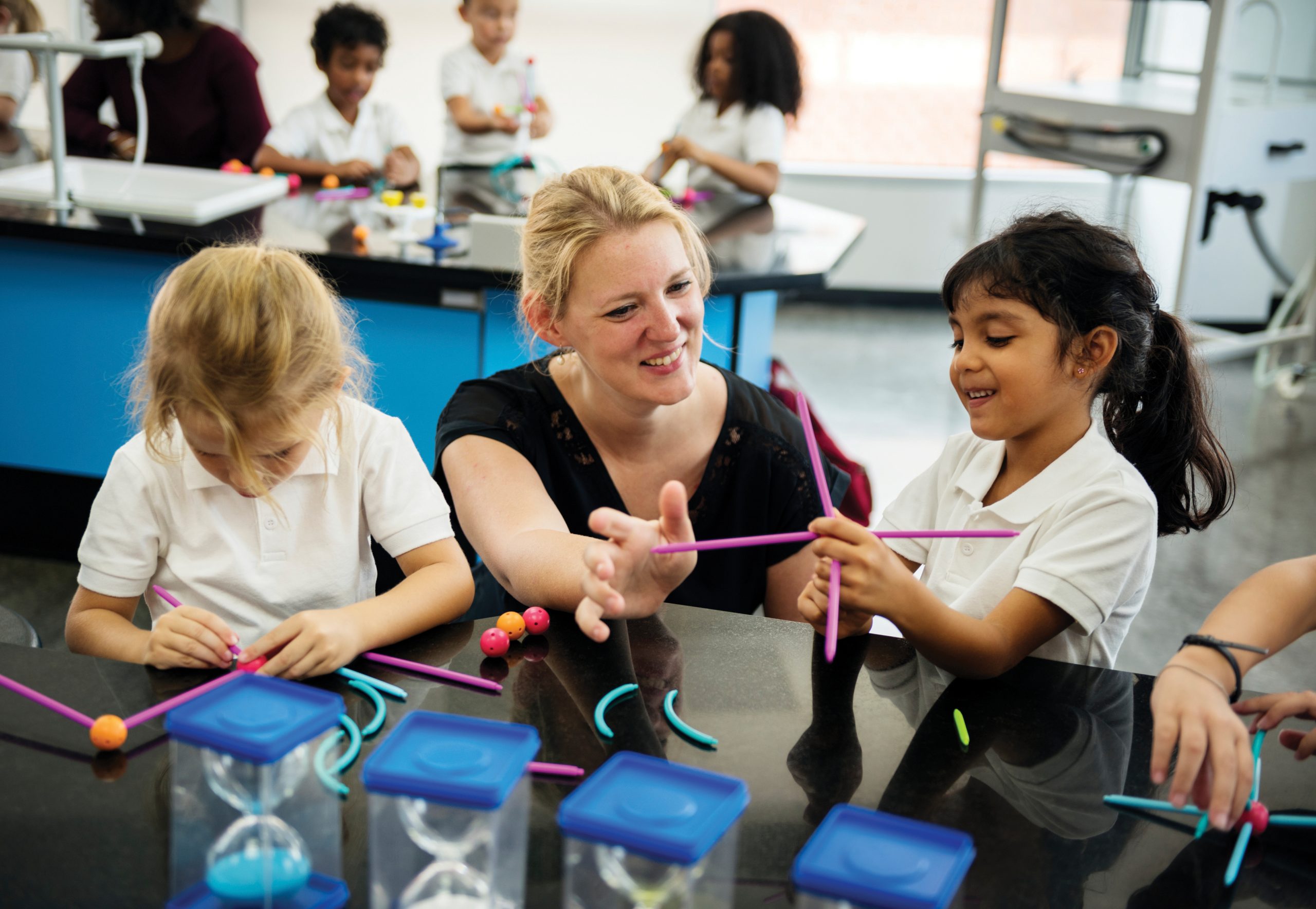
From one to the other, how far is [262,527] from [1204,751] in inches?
38.4

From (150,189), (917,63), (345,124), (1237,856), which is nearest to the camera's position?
(1237,856)

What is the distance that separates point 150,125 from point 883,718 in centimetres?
362

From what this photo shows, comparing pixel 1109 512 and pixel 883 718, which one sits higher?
pixel 1109 512

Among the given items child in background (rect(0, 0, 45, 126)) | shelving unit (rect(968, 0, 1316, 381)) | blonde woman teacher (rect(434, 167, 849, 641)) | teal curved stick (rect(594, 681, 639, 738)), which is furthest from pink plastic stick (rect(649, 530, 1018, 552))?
child in background (rect(0, 0, 45, 126))

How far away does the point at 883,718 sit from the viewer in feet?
3.52

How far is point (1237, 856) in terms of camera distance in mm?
887

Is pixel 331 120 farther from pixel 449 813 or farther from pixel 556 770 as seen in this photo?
pixel 449 813

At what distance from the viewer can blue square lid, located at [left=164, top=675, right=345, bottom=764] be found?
69 cm

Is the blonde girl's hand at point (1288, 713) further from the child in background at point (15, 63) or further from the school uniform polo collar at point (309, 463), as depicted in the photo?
the child in background at point (15, 63)

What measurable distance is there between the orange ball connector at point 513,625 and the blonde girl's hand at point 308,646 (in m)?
0.14

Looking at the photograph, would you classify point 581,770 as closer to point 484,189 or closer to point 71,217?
point 71,217

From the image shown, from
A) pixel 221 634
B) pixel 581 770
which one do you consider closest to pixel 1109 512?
pixel 581 770

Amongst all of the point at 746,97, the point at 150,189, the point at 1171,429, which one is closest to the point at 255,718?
the point at 1171,429

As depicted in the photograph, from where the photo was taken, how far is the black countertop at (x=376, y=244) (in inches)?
104
